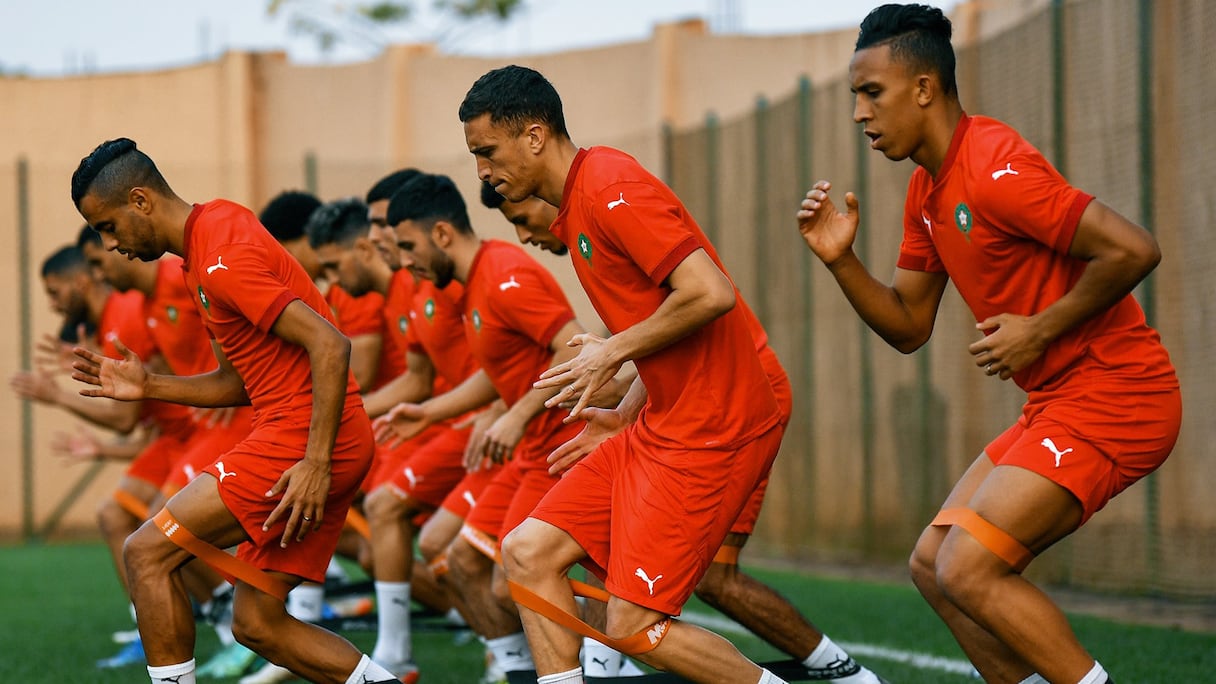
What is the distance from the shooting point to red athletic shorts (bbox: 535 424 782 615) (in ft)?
14.9

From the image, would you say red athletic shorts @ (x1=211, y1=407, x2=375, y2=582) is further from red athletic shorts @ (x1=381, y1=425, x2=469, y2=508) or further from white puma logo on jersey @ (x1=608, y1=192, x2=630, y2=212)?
red athletic shorts @ (x1=381, y1=425, x2=469, y2=508)

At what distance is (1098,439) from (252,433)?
2.95 meters

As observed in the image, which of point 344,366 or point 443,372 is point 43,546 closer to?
point 443,372

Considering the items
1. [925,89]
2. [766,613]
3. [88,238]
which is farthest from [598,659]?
[88,238]

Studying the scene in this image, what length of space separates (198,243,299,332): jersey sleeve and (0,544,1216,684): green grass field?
2.76 meters

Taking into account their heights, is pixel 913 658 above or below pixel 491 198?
below

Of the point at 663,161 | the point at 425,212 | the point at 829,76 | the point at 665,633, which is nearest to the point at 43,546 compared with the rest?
the point at 663,161

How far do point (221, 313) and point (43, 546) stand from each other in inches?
531

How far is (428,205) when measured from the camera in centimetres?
682

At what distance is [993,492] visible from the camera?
437cm

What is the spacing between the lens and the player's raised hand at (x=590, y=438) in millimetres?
5270

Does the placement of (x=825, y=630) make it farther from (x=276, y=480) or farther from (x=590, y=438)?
(x=276, y=480)

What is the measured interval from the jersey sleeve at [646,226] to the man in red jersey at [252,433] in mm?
1269

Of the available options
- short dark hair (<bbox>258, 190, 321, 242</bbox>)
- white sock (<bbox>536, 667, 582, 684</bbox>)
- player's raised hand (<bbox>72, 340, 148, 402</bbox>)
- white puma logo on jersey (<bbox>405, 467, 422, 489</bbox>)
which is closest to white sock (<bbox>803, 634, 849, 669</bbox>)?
white sock (<bbox>536, 667, 582, 684</bbox>)
